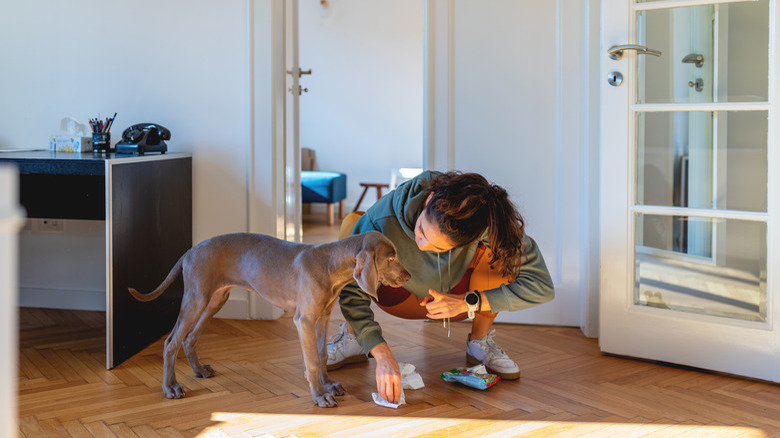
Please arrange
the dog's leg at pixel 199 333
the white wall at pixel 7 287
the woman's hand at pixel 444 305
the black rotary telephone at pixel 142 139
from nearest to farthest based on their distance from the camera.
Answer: the white wall at pixel 7 287
the woman's hand at pixel 444 305
the dog's leg at pixel 199 333
the black rotary telephone at pixel 142 139

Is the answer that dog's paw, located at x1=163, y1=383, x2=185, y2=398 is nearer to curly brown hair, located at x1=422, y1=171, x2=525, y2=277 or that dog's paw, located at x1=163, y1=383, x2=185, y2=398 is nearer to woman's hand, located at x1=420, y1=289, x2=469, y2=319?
woman's hand, located at x1=420, y1=289, x2=469, y2=319

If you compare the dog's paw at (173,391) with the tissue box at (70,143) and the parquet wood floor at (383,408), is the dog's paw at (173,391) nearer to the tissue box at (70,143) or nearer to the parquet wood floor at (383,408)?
the parquet wood floor at (383,408)

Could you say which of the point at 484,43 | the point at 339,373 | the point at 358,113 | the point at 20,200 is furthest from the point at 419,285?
the point at 358,113

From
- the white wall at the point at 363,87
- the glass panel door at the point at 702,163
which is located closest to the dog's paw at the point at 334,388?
the glass panel door at the point at 702,163

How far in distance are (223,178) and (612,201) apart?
1666 millimetres

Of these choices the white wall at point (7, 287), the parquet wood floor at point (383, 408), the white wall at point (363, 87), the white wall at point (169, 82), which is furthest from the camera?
the white wall at point (363, 87)

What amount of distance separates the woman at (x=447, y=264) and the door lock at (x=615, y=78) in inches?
28.1

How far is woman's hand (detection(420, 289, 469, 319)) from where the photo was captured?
2213 millimetres

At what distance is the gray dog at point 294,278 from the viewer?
2027 mm

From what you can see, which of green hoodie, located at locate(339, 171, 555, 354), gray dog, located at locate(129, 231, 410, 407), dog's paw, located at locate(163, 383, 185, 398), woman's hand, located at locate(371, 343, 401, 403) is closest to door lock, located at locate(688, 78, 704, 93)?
green hoodie, located at locate(339, 171, 555, 354)

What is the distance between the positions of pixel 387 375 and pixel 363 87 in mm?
6304

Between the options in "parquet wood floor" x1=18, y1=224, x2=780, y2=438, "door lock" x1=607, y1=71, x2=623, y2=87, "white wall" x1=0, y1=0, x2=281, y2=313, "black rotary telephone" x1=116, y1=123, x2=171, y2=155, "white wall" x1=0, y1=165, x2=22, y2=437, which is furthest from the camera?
"white wall" x1=0, y1=0, x2=281, y2=313

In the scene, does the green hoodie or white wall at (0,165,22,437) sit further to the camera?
the green hoodie

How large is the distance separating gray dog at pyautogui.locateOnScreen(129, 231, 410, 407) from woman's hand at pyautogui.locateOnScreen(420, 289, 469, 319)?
0.68ft
